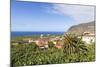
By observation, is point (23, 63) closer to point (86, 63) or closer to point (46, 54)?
point (46, 54)

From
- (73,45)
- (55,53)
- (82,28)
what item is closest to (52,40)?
(55,53)

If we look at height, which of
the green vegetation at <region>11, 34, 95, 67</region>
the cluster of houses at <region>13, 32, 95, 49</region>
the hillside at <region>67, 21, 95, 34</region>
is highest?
the hillside at <region>67, 21, 95, 34</region>

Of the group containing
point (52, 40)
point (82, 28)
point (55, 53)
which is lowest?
point (55, 53)

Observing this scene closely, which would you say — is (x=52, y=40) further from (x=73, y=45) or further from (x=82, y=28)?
(x=82, y=28)

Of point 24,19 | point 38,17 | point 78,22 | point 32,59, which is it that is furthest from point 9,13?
point 78,22

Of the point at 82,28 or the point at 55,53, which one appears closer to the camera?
the point at 55,53
